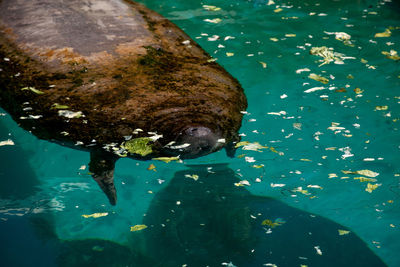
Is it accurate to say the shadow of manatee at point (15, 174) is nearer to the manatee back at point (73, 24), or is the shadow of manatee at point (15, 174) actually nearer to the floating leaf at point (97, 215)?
the floating leaf at point (97, 215)

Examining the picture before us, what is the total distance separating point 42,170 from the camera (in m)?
4.72

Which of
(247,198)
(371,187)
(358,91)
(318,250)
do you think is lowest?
(318,250)

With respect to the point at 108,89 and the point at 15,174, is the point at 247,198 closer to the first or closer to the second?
the point at 108,89

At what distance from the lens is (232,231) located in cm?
407

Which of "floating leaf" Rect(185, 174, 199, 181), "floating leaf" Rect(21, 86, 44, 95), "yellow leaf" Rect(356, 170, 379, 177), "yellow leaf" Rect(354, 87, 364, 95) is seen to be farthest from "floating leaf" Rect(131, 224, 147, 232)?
"yellow leaf" Rect(354, 87, 364, 95)

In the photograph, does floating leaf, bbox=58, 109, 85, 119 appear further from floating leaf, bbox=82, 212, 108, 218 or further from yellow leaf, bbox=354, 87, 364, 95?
yellow leaf, bbox=354, 87, 364, 95

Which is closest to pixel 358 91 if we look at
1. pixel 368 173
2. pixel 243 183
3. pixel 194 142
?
pixel 368 173

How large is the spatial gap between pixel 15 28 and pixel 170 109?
2238mm

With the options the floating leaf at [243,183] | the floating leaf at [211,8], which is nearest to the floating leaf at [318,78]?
the floating leaf at [243,183]

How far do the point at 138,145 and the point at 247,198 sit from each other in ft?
5.34

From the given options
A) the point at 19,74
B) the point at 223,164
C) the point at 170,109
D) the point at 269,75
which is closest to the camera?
the point at 170,109

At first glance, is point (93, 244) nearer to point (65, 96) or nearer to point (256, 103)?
point (65, 96)

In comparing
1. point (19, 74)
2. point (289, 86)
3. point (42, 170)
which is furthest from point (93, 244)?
point (289, 86)

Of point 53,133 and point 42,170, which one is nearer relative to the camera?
point 53,133
